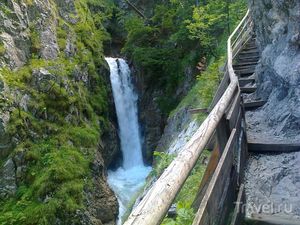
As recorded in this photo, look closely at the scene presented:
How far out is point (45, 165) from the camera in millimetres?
11164

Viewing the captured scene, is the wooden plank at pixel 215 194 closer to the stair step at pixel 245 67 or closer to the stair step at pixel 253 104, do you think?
the stair step at pixel 253 104

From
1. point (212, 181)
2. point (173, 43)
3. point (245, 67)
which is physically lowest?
point (212, 181)

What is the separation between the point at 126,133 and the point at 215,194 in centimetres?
1666

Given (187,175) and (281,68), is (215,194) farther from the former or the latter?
(281,68)

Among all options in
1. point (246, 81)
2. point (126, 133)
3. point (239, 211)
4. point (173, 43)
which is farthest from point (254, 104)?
point (126, 133)

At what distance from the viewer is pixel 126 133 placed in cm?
1923

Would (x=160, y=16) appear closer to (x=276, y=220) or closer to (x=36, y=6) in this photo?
(x=36, y=6)

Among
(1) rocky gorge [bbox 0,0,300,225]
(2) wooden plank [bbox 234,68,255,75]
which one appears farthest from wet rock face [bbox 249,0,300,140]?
(2) wooden plank [bbox 234,68,255,75]

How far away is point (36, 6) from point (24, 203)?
9.28 meters

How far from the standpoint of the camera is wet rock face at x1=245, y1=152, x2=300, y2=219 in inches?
146

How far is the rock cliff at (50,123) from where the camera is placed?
34.5ft

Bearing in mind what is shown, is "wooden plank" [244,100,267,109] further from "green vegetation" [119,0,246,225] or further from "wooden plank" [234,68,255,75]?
"green vegetation" [119,0,246,225]

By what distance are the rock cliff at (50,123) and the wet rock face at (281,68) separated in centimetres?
671

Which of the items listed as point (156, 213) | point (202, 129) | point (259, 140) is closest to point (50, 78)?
point (259, 140)
